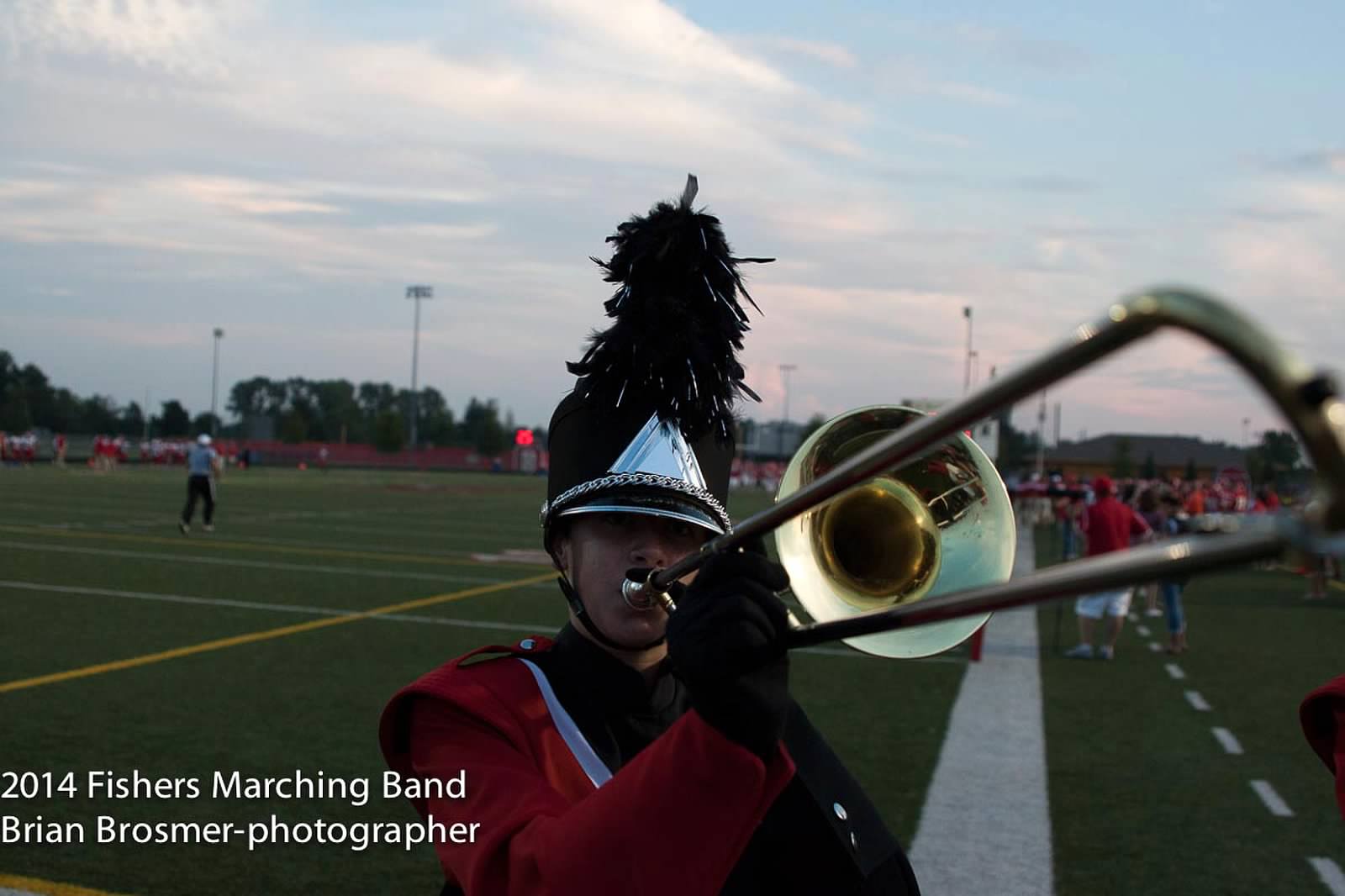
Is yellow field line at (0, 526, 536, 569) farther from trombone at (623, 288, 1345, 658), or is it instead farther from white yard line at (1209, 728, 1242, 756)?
trombone at (623, 288, 1345, 658)

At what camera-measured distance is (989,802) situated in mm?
6254

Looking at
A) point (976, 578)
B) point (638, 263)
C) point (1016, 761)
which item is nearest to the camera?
point (976, 578)

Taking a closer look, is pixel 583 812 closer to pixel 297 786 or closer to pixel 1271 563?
pixel 1271 563

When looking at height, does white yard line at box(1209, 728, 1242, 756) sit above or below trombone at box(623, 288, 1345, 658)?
below

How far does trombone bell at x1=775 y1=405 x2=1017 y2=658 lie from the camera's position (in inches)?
73.3

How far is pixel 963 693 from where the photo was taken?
A: 9359 millimetres

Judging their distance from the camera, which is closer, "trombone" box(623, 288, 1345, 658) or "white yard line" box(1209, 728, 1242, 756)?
"trombone" box(623, 288, 1345, 658)

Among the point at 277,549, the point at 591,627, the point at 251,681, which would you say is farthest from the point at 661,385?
the point at 277,549

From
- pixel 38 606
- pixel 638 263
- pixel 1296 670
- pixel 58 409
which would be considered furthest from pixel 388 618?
pixel 58 409

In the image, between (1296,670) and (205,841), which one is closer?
(205,841)

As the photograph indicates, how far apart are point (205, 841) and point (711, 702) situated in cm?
453

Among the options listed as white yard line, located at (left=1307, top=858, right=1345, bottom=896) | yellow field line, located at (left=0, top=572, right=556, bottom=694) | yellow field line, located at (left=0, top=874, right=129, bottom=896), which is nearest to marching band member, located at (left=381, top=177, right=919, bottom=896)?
yellow field line, located at (left=0, top=874, right=129, bottom=896)

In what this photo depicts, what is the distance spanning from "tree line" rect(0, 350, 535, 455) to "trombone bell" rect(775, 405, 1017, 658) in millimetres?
81756

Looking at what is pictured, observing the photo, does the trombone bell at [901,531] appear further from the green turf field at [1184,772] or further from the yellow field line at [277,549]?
the yellow field line at [277,549]
